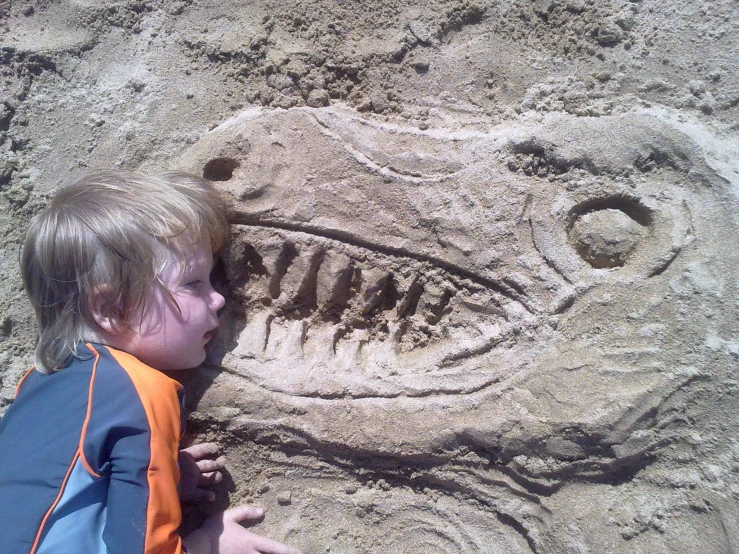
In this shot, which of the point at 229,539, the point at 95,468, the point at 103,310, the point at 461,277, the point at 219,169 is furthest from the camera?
the point at 219,169

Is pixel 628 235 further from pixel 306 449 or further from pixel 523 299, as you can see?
pixel 306 449

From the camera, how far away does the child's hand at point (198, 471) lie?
1.64m

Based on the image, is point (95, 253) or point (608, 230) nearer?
point (95, 253)

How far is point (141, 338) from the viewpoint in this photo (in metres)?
1.53

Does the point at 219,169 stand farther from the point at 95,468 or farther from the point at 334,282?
the point at 95,468

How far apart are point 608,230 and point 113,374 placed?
155 cm

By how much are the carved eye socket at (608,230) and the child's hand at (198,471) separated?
139 cm

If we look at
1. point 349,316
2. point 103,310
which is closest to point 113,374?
point 103,310

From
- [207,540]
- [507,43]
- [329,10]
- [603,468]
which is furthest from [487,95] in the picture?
[207,540]

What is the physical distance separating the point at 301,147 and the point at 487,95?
2.34 feet

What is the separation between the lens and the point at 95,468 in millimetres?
1373

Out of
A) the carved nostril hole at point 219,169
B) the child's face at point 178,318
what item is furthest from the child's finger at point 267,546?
the carved nostril hole at point 219,169

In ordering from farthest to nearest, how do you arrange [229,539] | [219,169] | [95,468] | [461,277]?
[219,169]
[461,277]
[229,539]
[95,468]

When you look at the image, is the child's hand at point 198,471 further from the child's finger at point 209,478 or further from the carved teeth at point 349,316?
the carved teeth at point 349,316
